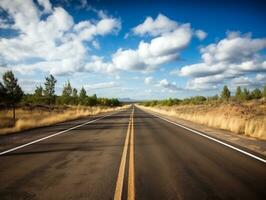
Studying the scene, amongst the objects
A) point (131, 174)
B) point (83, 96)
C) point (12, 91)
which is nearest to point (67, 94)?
point (83, 96)

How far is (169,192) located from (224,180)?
153 cm

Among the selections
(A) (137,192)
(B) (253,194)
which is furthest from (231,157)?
(A) (137,192)

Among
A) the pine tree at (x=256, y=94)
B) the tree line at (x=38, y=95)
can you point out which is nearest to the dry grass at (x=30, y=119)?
the tree line at (x=38, y=95)

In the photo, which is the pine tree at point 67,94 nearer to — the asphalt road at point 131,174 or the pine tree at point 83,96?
the pine tree at point 83,96

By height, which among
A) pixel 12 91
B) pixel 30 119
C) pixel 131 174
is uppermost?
pixel 12 91

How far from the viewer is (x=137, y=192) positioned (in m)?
4.44

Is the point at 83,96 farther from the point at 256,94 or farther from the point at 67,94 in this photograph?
the point at 256,94

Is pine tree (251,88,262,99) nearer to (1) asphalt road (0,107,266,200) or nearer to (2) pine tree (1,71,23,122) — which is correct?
(2) pine tree (1,71,23,122)

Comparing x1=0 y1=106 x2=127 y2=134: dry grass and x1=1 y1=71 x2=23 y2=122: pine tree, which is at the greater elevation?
x1=1 y1=71 x2=23 y2=122: pine tree

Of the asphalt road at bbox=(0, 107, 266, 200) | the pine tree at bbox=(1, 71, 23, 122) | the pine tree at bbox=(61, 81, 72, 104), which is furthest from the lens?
the pine tree at bbox=(61, 81, 72, 104)

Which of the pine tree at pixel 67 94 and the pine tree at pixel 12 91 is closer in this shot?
the pine tree at pixel 12 91

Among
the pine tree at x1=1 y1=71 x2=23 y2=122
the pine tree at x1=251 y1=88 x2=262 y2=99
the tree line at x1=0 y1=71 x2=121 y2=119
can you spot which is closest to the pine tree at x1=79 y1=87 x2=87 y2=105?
the tree line at x1=0 y1=71 x2=121 y2=119

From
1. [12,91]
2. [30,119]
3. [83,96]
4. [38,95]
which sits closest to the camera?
[30,119]

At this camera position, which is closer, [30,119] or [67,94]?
[30,119]
